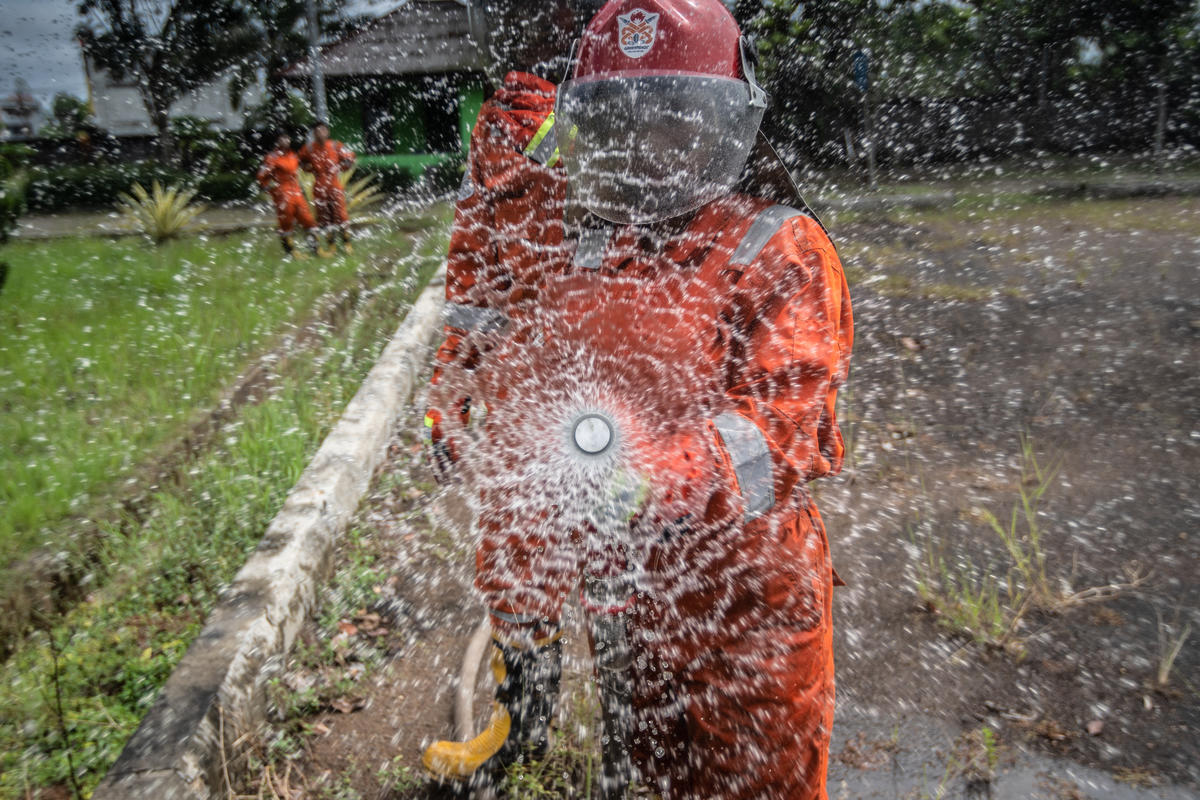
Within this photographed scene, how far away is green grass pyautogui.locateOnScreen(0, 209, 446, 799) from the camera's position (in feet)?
7.54

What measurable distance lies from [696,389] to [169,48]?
31212mm

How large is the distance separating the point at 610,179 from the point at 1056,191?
417 inches

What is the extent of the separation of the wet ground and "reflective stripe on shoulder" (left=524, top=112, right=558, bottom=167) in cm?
183

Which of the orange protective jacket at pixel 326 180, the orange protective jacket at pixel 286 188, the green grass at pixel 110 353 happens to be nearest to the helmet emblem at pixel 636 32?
the green grass at pixel 110 353

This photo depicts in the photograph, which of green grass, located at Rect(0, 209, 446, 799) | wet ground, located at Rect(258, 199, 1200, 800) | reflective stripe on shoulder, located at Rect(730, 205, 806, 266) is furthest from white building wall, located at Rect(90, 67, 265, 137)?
reflective stripe on shoulder, located at Rect(730, 205, 806, 266)

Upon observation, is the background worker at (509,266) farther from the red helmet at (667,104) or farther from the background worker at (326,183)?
the background worker at (326,183)

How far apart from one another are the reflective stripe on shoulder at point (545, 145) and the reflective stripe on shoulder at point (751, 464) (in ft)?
4.04

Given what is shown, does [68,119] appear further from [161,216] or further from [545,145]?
[545,145]

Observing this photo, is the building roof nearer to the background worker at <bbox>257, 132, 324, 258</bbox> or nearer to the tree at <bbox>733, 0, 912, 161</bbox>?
the background worker at <bbox>257, 132, 324, 258</bbox>

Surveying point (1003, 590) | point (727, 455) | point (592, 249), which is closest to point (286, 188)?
point (592, 249)

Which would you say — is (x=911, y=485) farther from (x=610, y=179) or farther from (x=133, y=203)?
(x=133, y=203)

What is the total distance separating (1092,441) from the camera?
13.7 feet

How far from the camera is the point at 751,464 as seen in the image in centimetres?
142

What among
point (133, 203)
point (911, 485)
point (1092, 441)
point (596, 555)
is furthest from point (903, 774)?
point (133, 203)
